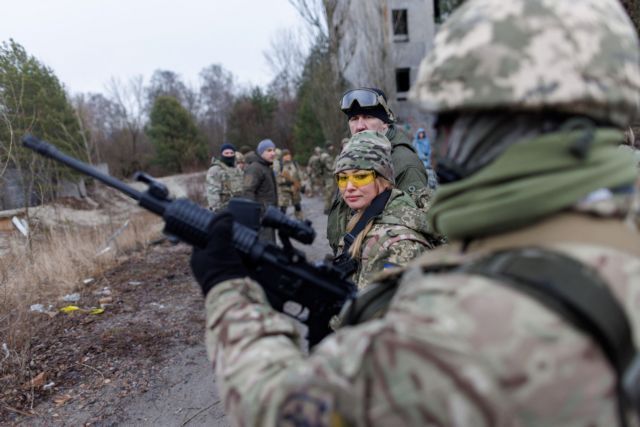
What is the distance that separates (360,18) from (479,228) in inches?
696

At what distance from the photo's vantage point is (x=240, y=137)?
29.6 m

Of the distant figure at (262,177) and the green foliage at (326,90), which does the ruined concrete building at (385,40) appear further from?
the distant figure at (262,177)

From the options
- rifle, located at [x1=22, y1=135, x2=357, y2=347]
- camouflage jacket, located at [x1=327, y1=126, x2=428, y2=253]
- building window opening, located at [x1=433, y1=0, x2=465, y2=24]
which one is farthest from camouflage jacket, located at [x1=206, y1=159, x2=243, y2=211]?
building window opening, located at [x1=433, y1=0, x2=465, y2=24]

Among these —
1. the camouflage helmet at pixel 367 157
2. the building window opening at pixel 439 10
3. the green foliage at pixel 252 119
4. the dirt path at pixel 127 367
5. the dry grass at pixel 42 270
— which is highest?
the building window opening at pixel 439 10

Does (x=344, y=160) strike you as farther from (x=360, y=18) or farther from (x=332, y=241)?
(x=360, y=18)

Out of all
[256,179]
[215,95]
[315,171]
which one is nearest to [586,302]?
[256,179]

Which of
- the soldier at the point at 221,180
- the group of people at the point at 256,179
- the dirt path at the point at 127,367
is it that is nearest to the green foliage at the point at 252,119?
the group of people at the point at 256,179

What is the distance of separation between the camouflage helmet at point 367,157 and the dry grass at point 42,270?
3266 mm

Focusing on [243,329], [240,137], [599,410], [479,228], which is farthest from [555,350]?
[240,137]

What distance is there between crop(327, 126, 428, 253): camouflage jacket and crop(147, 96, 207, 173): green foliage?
2530 centimetres

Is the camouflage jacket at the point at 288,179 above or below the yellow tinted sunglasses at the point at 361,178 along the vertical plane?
below

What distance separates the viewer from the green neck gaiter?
0.79 metres

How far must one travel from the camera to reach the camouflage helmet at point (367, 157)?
238 centimetres

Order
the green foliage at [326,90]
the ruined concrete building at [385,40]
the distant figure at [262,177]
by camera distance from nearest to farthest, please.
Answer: the distant figure at [262,177] → the green foliage at [326,90] → the ruined concrete building at [385,40]
